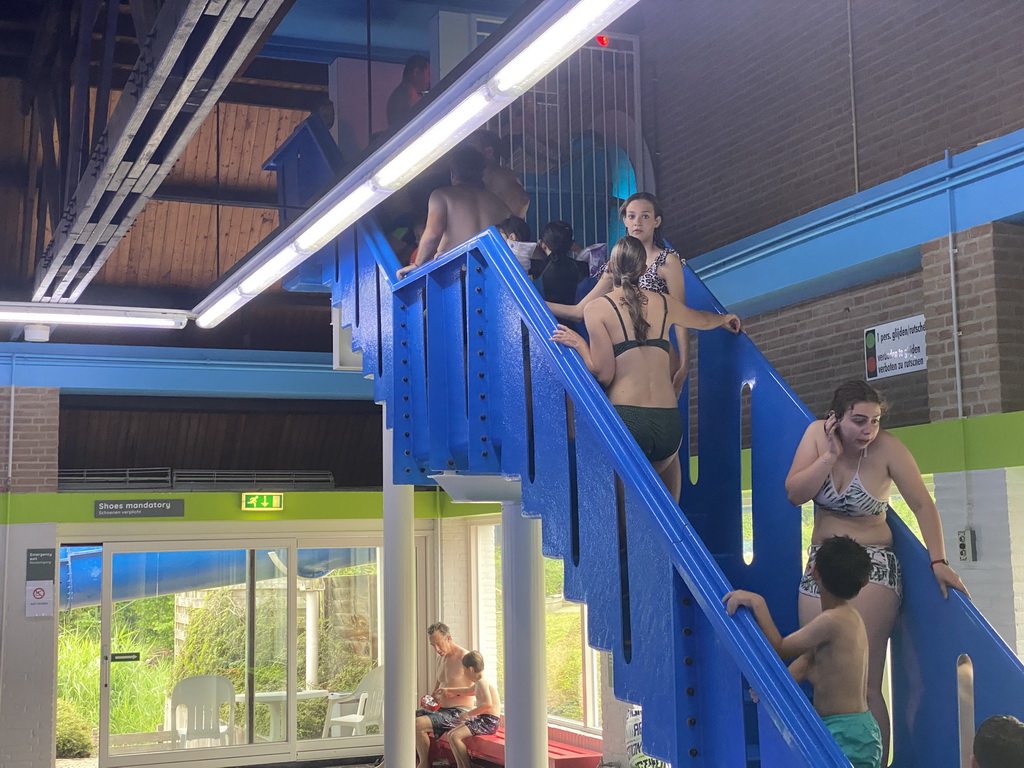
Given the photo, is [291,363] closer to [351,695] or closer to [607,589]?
[351,695]

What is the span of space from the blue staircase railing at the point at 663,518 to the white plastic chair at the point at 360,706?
27.8ft

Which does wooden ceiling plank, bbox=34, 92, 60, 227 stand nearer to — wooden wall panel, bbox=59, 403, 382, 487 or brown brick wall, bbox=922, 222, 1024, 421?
Answer: wooden wall panel, bbox=59, 403, 382, 487

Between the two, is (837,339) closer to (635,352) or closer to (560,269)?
(560,269)

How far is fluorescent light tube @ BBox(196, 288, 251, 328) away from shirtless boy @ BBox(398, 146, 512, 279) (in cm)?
187

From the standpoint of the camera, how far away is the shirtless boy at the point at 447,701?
11359mm

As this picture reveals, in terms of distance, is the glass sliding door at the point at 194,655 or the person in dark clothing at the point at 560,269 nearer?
the person in dark clothing at the point at 560,269

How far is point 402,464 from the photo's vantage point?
6.39m

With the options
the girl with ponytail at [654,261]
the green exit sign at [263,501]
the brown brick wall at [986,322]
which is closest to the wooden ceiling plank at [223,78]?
the girl with ponytail at [654,261]

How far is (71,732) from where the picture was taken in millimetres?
13609

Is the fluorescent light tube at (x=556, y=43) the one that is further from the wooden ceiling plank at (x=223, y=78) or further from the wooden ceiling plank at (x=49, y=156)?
the wooden ceiling plank at (x=49, y=156)

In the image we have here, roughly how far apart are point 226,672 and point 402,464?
8.27 meters

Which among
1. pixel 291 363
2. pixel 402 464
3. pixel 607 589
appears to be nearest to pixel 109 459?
pixel 291 363

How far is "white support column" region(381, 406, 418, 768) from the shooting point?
881 cm

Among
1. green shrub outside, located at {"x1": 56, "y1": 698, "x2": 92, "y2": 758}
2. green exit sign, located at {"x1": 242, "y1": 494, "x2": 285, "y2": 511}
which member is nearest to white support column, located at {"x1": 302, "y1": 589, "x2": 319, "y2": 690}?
green exit sign, located at {"x1": 242, "y1": 494, "x2": 285, "y2": 511}
